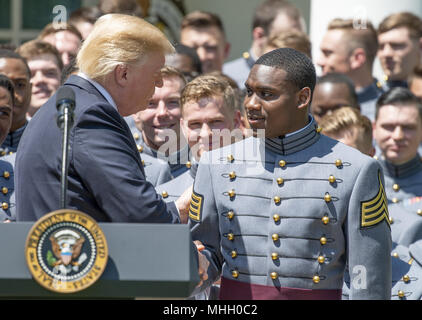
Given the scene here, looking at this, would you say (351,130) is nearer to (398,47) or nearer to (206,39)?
(398,47)

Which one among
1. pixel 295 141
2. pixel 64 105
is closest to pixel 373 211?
pixel 295 141

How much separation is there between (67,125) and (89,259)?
0.38m

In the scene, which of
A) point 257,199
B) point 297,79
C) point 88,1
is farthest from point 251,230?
point 88,1

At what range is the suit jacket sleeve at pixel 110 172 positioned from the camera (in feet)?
10.0

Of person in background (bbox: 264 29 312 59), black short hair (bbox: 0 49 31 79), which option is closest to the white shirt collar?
black short hair (bbox: 0 49 31 79)

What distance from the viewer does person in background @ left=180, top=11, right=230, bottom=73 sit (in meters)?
7.05

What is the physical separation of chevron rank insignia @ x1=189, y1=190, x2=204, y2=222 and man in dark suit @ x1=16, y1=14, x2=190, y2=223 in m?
0.36

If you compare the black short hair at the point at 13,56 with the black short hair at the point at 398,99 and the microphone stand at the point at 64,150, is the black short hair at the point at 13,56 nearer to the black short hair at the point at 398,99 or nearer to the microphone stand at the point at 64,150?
the black short hair at the point at 398,99

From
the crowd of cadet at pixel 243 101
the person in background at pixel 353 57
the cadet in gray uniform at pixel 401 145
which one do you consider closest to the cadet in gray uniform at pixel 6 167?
the crowd of cadet at pixel 243 101

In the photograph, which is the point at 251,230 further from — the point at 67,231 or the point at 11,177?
the point at 11,177

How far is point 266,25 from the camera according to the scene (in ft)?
23.6

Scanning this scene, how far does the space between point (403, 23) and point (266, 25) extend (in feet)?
3.26

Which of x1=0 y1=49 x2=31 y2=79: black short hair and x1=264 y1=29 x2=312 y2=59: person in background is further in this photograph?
x1=264 y1=29 x2=312 y2=59: person in background

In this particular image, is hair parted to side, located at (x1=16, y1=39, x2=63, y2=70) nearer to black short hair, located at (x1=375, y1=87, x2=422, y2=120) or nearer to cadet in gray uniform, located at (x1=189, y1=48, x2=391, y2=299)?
black short hair, located at (x1=375, y1=87, x2=422, y2=120)
